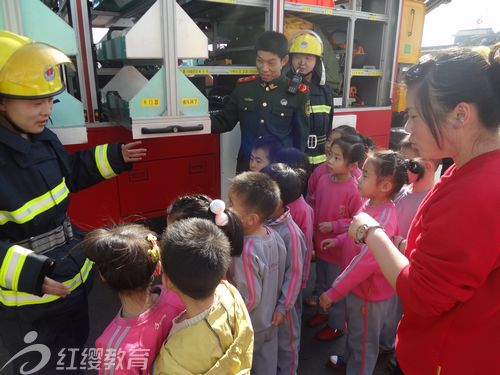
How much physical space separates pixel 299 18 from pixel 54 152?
2.67 metres

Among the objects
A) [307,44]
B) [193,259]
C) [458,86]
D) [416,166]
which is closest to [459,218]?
[458,86]

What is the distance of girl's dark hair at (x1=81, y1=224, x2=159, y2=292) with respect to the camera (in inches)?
48.0

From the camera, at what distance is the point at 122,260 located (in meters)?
1.22

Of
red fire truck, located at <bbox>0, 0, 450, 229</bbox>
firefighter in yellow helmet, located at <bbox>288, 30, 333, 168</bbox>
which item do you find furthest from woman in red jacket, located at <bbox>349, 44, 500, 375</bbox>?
firefighter in yellow helmet, located at <bbox>288, 30, 333, 168</bbox>

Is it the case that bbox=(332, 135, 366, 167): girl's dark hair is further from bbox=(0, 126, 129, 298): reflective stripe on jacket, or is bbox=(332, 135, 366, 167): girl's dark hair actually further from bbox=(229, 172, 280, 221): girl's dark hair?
bbox=(0, 126, 129, 298): reflective stripe on jacket

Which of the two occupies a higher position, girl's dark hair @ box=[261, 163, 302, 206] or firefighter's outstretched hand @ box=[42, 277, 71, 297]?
girl's dark hair @ box=[261, 163, 302, 206]

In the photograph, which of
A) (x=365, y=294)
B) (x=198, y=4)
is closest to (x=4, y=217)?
(x=365, y=294)

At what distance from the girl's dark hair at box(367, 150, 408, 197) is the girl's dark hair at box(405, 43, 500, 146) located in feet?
3.01

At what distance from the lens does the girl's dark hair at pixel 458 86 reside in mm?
928

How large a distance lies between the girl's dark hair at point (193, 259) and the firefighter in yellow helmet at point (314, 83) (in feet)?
6.47

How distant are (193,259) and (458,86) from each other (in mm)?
840

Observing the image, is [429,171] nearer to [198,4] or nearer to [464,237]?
[464,237]

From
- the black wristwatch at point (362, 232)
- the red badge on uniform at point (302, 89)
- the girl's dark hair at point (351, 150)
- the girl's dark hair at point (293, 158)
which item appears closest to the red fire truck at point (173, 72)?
the red badge on uniform at point (302, 89)

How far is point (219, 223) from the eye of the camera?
1.33 m
